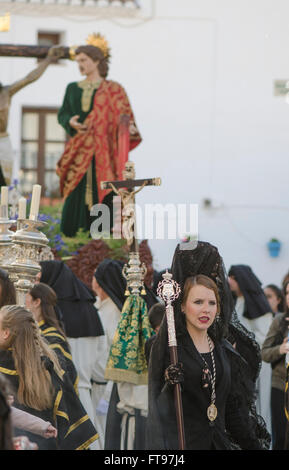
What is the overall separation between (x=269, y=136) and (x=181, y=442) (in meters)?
12.6

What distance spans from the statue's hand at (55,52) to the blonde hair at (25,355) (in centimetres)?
660

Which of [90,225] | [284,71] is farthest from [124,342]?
[284,71]


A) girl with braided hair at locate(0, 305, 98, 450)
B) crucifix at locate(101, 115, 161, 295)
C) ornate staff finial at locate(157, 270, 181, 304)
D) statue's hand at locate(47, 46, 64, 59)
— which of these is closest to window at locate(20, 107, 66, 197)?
statue's hand at locate(47, 46, 64, 59)

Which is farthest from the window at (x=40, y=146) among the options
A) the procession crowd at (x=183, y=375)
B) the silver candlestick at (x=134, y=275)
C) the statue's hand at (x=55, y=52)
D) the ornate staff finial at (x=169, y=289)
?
the ornate staff finial at (x=169, y=289)

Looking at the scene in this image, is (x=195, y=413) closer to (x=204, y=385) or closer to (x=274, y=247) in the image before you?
(x=204, y=385)

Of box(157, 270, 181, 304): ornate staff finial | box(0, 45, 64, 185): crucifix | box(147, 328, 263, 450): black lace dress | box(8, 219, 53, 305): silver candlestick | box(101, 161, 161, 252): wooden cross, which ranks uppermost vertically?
box(0, 45, 64, 185): crucifix

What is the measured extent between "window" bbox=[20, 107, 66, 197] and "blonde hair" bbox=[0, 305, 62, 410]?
12450 millimetres

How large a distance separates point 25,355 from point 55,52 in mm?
6767

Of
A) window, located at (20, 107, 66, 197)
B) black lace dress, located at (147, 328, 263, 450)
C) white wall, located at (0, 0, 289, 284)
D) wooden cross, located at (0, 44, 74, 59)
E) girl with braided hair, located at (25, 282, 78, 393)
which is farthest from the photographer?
window, located at (20, 107, 66, 197)

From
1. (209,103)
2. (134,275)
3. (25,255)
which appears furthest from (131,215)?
(209,103)

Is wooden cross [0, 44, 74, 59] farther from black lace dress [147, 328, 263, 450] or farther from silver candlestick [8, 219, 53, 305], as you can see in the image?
black lace dress [147, 328, 263, 450]

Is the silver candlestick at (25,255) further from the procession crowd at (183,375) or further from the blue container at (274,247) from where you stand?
the blue container at (274,247)

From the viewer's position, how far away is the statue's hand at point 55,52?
11.2m

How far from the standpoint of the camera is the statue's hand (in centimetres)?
1121
